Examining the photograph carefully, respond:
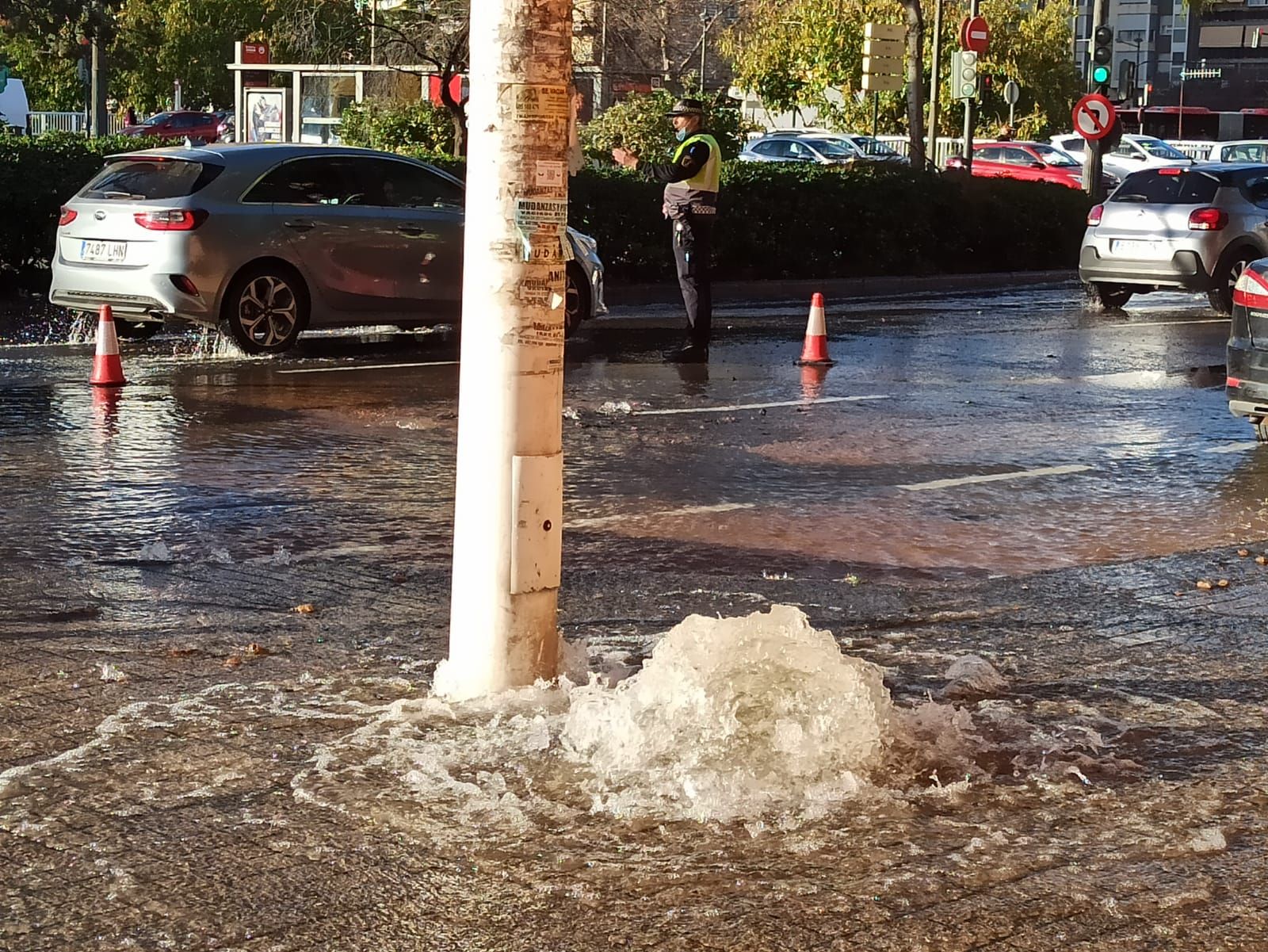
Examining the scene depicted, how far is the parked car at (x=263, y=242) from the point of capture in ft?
44.6

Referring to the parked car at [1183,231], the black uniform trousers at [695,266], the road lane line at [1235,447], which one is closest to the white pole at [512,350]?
the road lane line at [1235,447]

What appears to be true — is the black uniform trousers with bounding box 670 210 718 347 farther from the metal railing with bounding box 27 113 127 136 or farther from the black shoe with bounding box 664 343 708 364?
the metal railing with bounding box 27 113 127 136

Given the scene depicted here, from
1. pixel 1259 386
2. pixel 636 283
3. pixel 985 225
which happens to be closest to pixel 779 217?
pixel 636 283

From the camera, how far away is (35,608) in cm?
663

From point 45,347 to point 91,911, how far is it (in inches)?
430

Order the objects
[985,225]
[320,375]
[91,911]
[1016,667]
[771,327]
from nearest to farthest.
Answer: [91,911] < [1016,667] < [320,375] < [771,327] < [985,225]

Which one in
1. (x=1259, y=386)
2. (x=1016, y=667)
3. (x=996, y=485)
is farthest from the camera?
(x=1259, y=386)

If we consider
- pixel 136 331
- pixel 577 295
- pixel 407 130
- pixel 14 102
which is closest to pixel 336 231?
pixel 136 331

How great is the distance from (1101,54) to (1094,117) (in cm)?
410

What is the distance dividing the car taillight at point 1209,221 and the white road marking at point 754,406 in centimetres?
816

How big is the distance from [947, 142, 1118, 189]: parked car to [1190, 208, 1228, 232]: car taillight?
2583 centimetres

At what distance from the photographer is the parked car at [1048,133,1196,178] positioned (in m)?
47.5

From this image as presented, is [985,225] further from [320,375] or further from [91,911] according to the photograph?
[91,911]

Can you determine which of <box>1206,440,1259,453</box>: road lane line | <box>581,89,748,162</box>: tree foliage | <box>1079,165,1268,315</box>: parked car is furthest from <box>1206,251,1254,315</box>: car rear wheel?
<box>1206,440,1259,453</box>: road lane line
